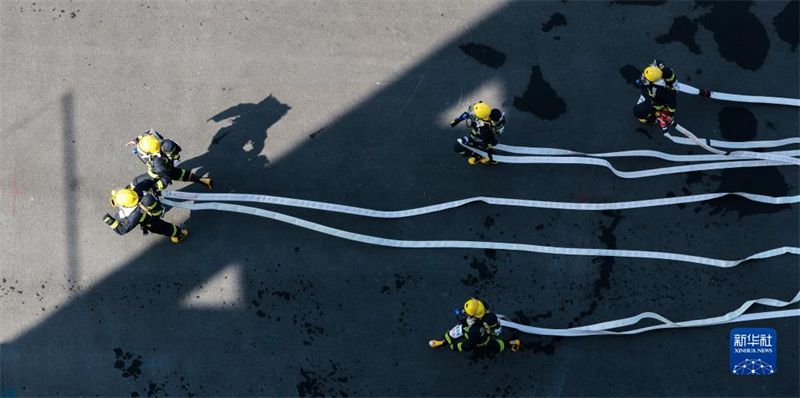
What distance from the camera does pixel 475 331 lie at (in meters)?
8.10

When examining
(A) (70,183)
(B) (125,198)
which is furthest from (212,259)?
(A) (70,183)

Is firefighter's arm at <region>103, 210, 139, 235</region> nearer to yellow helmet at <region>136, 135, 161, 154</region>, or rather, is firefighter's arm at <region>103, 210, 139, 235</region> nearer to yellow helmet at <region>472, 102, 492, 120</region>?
yellow helmet at <region>136, 135, 161, 154</region>

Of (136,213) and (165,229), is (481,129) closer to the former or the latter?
(165,229)

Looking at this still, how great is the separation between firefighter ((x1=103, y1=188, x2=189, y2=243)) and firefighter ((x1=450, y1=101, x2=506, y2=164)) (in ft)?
14.7

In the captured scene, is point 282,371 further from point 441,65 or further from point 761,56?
point 761,56

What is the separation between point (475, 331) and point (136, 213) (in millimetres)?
4978

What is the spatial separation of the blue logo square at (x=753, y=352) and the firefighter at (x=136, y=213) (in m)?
8.78

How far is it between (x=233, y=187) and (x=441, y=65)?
395 centimetres

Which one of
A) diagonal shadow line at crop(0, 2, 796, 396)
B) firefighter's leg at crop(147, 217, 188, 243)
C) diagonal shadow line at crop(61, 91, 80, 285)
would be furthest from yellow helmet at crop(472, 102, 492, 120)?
diagonal shadow line at crop(61, 91, 80, 285)

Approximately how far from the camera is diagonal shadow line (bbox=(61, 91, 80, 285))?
9.17 metres

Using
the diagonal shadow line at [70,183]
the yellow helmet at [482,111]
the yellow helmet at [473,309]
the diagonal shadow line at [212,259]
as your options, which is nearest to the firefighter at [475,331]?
→ the yellow helmet at [473,309]

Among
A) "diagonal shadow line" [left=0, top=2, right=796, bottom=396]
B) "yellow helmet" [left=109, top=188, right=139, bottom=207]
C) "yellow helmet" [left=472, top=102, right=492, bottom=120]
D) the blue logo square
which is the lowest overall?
the blue logo square

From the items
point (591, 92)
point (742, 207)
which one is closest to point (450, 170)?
point (591, 92)

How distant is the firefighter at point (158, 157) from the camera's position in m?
8.20
